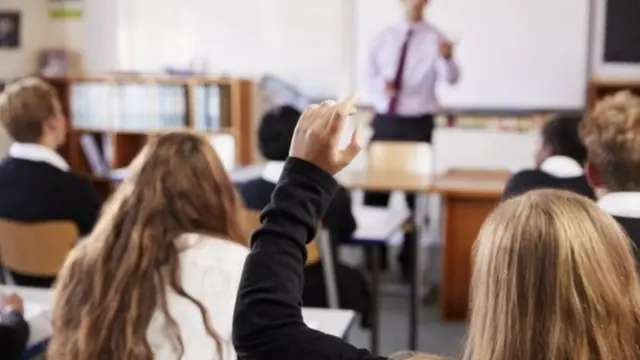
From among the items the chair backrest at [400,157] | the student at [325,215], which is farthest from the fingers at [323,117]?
the chair backrest at [400,157]

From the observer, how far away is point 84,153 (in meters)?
5.97

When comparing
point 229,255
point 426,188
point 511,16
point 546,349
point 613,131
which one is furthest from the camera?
point 511,16

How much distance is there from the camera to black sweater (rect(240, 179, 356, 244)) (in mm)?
3025

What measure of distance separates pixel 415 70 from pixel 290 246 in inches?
180

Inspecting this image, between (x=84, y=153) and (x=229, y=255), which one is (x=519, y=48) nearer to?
(x=84, y=153)

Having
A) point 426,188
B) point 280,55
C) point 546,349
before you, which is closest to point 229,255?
point 546,349

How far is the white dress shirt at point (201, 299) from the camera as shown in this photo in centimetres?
172

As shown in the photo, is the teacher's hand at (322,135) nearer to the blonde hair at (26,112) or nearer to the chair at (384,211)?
the chair at (384,211)

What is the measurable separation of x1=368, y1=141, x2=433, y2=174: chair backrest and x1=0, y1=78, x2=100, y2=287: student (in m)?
2.05

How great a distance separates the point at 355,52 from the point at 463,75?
76cm

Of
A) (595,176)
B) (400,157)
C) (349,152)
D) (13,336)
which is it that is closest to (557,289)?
(349,152)

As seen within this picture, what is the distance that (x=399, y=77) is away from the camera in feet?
17.8

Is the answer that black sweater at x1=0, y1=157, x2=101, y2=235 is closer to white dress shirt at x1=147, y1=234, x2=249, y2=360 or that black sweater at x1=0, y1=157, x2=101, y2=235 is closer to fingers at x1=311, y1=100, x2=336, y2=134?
white dress shirt at x1=147, y1=234, x2=249, y2=360

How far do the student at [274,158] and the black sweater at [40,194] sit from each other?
60 centimetres
